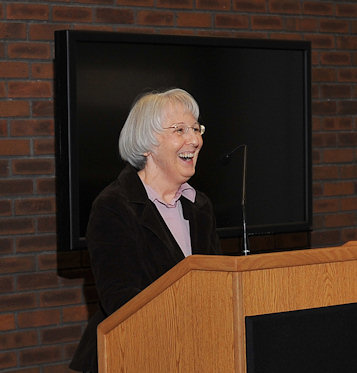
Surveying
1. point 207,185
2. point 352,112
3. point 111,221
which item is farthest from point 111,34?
point 352,112

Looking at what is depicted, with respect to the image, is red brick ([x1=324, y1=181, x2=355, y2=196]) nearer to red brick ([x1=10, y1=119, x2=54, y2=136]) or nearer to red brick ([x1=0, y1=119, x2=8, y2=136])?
red brick ([x1=10, y1=119, x2=54, y2=136])

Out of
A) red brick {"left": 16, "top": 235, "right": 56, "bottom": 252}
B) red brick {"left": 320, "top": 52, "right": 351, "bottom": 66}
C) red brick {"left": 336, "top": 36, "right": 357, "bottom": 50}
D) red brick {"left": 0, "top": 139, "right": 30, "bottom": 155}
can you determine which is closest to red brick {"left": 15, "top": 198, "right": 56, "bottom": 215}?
red brick {"left": 16, "top": 235, "right": 56, "bottom": 252}

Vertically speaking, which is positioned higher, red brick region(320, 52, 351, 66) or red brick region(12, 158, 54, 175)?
red brick region(320, 52, 351, 66)

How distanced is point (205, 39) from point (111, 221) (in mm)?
1617

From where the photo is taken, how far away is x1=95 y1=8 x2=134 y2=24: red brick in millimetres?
3818

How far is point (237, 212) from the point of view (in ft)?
12.3

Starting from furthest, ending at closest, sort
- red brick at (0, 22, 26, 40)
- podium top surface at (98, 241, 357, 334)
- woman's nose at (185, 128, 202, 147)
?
red brick at (0, 22, 26, 40) → woman's nose at (185, 128, 202, 147) → podium top surface at (98, 241, 357, 334)

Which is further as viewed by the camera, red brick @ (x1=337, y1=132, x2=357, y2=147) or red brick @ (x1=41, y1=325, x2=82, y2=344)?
red brick @ (x1=337, y1=132, x2=357, y2=147)

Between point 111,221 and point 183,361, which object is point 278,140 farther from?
point 183,361

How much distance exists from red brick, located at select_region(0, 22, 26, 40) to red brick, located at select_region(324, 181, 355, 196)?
182cm

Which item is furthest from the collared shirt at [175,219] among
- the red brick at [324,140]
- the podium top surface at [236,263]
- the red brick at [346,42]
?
the red brick at [346,42]

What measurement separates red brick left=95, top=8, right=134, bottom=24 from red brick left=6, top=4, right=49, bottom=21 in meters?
0.26

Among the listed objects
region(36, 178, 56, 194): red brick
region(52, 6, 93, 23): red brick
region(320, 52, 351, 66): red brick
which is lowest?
region(36, 178, 56, 194): red brick

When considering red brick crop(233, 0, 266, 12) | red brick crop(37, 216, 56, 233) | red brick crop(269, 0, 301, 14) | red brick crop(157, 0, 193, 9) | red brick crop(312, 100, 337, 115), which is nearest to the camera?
red brick crop(37, 216, 56, 233)
